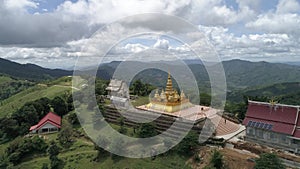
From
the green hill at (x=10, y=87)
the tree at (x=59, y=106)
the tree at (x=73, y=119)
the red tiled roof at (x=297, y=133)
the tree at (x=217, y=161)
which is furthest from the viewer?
the green hill at (x=10, y=87)

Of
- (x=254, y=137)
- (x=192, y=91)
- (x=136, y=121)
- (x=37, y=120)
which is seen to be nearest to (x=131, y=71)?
(x=136, y=121)

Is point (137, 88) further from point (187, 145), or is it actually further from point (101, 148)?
point (187, 145)

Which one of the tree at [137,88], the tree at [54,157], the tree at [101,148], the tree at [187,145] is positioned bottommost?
the tree at [54,157]

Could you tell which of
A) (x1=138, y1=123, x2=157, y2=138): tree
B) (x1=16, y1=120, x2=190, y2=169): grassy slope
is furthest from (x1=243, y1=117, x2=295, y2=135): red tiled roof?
(x1=138, y1=123, x2=157, y2=138): tree

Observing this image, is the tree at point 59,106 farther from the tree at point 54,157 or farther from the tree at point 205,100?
the tree at point 205,100

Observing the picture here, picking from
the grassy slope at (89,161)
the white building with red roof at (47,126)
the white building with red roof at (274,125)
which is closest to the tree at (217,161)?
the grassy slope at (89,161)

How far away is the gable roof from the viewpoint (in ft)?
70.1

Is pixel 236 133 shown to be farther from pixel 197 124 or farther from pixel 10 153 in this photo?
pixel 10 153

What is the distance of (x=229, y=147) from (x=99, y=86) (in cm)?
2453

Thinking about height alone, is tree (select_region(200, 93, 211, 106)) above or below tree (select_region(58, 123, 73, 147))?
above

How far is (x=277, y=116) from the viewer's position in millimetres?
22469

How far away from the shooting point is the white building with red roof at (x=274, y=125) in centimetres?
2100

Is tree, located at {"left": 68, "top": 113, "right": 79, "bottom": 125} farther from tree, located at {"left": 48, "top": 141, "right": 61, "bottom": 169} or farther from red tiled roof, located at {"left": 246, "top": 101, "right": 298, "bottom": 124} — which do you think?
red tiled roof, located at {"left": 246, "top": 101, "right": 298, "bottom": 124}

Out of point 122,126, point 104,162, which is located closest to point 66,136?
point 122,126
